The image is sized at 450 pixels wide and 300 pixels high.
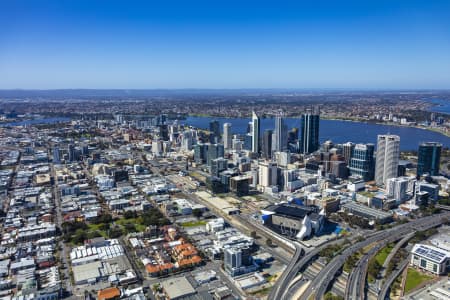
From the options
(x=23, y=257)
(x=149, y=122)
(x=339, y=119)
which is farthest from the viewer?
(x=339, y=119)

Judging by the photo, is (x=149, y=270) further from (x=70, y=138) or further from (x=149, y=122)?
(x=149, y=122)

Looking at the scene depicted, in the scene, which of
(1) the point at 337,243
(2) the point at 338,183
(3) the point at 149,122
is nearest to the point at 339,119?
(3) the point at 149,122

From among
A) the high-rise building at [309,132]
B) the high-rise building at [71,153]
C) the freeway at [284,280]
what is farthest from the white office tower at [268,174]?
the high-rise building at [71,153]

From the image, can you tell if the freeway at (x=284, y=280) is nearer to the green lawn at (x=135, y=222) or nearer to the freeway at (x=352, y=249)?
the freeway at (x=352, y=249)

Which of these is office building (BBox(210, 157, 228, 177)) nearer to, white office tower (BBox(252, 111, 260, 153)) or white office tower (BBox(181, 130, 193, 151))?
white office tower (BBox(252, 111, 260, 153))

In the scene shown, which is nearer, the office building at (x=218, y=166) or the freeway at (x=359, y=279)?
the freeway at (x=359, y=279)

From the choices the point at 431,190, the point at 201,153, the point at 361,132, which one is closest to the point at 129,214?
the point at 201,153
